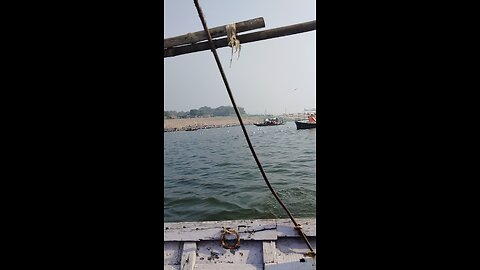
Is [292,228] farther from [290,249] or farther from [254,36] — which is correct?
[254,36]

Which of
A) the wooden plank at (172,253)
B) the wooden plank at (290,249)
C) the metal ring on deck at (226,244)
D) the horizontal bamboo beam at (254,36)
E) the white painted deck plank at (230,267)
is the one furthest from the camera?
the metal ring on deck at (226,244)

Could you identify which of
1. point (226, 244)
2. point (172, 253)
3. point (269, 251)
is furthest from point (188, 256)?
point (269, 251)

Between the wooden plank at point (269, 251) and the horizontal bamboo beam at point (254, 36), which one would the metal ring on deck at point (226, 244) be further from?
the horizontal bamboo beam at point (254, 36)

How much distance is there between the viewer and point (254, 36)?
2812 mm

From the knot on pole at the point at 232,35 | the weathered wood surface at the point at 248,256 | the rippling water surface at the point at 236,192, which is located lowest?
the rippling water surface at the point at 236,192

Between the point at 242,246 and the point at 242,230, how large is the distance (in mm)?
371

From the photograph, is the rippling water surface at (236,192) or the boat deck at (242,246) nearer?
the boat deck at (242,246)

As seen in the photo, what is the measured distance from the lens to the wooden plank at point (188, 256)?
427cm

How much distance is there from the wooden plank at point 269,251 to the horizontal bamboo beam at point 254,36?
3460 mm

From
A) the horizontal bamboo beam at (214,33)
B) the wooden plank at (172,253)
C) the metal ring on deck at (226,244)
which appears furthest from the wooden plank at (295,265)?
the horizontal bamboo beam at (214,33)
